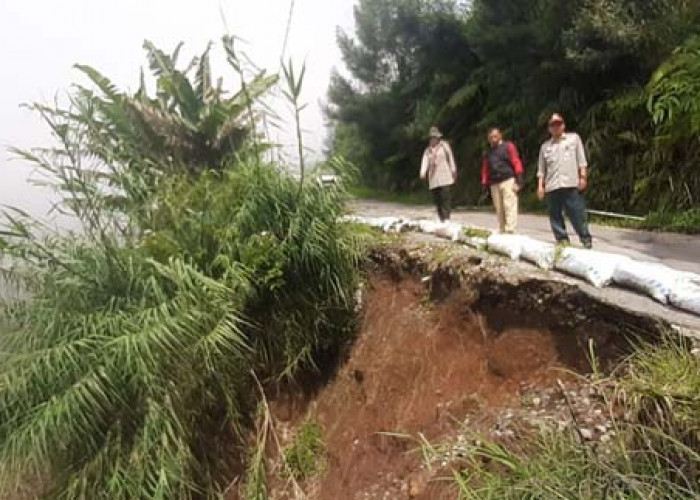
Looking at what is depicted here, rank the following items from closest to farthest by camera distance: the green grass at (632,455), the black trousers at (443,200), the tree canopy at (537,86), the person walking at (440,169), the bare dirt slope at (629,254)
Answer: the green grass at (632,455) → the bare dirt slope at (629,254) → the person walking at (440,169) → the black trousers at (443,200) → the tree canopy at (537,86)

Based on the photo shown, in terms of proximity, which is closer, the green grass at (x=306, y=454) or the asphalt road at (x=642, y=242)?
the green grass at (x=306, y=454)

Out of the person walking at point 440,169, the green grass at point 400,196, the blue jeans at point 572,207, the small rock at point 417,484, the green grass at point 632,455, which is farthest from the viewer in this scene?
the green grass at point 400,196

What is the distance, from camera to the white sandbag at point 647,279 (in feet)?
12.8

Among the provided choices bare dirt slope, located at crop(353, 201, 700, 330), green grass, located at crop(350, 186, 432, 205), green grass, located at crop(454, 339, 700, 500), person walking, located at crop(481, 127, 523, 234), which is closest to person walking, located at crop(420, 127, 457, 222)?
person walking, located at crop(481, 127, 523, 234)

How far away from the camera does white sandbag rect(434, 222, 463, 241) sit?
6.65m

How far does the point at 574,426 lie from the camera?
298 centimetres

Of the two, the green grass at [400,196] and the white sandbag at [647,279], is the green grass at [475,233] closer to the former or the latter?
the white sandbag at [647,279]

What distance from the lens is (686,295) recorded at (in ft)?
12.3

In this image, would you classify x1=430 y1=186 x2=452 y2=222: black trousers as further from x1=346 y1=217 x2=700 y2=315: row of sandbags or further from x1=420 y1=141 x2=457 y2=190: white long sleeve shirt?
x1=346 y1=217 x2=700 y2=315: row of sandbags

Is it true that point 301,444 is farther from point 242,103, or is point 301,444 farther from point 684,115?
point 684,115

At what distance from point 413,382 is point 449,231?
2169mm

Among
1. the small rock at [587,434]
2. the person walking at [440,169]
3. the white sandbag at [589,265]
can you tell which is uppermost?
the person walking at [440,169]

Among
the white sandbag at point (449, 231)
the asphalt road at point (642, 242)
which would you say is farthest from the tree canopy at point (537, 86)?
the white sandbag at point (449, 231)

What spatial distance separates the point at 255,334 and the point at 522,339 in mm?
2662
